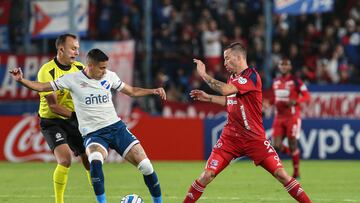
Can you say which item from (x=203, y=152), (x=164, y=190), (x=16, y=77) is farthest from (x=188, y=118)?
(x=16, y=77)

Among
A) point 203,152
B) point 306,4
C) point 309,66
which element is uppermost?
point 306,4

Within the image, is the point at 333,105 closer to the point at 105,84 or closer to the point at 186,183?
the point at 186,183

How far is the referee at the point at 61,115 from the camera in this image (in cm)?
1200

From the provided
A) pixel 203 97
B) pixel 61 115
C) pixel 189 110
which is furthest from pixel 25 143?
pixel 203 97

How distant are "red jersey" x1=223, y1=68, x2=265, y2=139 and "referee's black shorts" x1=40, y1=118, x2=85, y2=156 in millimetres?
2343

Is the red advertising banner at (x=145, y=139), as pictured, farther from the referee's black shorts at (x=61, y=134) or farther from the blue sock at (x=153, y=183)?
the blue sock at (x=153, y=183)

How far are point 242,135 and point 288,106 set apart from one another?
699 cm

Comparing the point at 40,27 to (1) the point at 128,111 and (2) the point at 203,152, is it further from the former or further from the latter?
(2) the point at 203,152

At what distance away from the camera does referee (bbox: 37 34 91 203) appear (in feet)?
39.4

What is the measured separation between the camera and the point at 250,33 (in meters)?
26.2

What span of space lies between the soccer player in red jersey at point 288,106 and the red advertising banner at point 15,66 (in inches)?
275

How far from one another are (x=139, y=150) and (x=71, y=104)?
5.13 feet

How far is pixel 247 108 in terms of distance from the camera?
11188 mm

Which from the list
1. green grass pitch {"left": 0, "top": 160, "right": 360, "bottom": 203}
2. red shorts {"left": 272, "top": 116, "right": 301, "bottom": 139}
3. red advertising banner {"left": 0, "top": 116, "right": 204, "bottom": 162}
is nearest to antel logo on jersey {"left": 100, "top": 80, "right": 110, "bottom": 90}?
green grass pitch {"left": 0, "top": 160, "right": 360, "bottom": 203}
